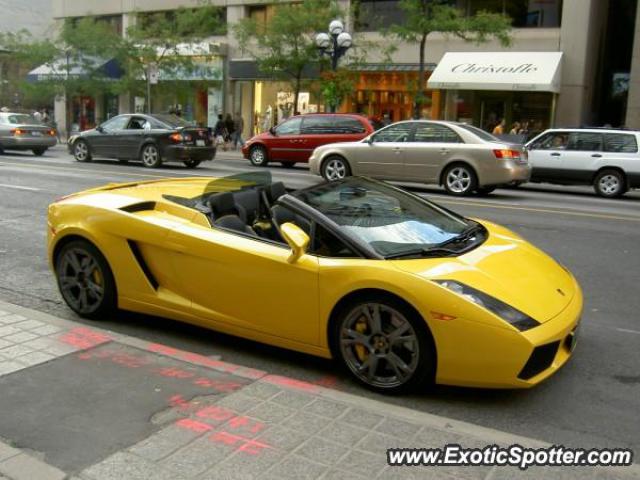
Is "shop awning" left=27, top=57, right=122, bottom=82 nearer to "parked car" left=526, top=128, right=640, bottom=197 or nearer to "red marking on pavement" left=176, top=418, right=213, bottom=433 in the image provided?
"parked car" left=526, top=128, right=640, bottom=197

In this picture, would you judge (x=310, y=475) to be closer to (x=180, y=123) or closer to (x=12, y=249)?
(x=12, y=249)

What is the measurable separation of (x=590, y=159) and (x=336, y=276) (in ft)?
47.4

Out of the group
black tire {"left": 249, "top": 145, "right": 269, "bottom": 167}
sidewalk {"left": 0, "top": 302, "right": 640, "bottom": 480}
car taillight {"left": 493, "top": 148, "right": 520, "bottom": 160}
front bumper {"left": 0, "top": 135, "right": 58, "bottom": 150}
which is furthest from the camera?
front bumper {"left": 0, "top": 135, "right": 58, "bottom": 150}

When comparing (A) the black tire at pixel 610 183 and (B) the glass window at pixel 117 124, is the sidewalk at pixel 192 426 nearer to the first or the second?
(A) the black tire at pixel 610 183

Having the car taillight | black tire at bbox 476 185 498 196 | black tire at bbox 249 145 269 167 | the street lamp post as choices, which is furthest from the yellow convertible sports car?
the street lamp post

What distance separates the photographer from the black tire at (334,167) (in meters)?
16.8

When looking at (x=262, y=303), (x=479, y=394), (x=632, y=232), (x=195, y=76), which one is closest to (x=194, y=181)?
(x=262, y=303)

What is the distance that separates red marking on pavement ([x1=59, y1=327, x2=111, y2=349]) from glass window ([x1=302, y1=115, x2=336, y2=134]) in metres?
16.2

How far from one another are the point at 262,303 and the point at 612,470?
228 cm

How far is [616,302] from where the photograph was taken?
21.4 ft

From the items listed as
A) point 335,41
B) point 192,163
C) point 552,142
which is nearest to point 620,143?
point 552,142

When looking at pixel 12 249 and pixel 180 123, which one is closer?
pixel 12 249

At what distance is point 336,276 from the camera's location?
435 cm

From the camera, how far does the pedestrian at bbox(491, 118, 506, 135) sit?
82.0 feet
